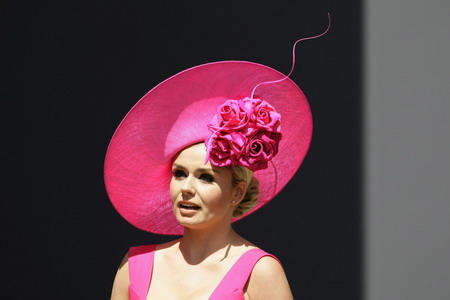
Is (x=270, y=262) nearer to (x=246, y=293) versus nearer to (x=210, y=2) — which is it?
(x=246, y=293)

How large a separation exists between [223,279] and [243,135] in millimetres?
428

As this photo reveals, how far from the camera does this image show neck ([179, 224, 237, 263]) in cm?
333

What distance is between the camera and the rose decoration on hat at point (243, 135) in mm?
3201

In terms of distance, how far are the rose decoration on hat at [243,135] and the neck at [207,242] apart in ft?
0.76

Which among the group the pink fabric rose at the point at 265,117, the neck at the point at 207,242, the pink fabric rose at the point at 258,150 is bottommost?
the neck at the point at 207,242

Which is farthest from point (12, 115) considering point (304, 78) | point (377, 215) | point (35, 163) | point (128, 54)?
point (377, 215)

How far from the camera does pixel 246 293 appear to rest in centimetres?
324

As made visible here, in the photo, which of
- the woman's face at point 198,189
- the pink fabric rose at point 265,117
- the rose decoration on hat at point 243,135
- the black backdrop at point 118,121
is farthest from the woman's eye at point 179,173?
the black backdrop at point 118,121

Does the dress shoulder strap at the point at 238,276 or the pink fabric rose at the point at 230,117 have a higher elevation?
the pink fabric rose at the point at 230,117

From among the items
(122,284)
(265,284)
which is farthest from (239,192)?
(122,284)

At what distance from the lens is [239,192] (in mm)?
3338

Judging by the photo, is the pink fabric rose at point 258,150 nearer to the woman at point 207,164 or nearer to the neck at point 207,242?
the woman at point 207,164

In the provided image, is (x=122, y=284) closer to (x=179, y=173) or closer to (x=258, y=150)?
(x=179, y=173)

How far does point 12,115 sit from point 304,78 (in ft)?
4.26
